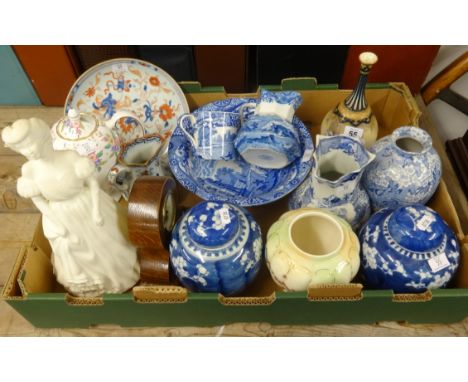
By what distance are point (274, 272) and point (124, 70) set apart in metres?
0.56

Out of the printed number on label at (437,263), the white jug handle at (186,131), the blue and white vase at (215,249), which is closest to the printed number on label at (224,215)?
the blue and white vase at (215,249)

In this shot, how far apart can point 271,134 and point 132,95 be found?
358 millimetres

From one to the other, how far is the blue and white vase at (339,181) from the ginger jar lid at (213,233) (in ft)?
0.50

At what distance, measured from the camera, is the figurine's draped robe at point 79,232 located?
2.06 feet

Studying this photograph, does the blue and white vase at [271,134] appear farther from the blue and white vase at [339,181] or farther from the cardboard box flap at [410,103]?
the cardboard box flap at [410,103]

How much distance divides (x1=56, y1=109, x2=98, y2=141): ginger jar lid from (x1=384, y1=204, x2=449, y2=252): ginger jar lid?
55 centimetres

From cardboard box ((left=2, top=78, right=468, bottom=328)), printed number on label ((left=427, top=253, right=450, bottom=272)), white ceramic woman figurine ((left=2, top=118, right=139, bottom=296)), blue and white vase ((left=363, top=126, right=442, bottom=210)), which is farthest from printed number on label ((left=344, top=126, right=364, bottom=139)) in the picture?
white ceramic woman figurine ((left=2, top=118, right=139, bottom=296))

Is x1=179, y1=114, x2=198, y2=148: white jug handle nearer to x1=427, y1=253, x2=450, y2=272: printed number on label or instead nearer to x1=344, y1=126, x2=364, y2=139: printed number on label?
x1=344, y1=126, x2=364, y2=139: printed number on label

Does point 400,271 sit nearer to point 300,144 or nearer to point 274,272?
point 274,272

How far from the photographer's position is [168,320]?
2.57 ft

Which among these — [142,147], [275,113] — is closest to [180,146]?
[142,147]

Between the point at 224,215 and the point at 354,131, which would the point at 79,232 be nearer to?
the point at 224,215

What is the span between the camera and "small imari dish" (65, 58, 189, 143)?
957 mm

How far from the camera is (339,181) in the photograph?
73 cm
